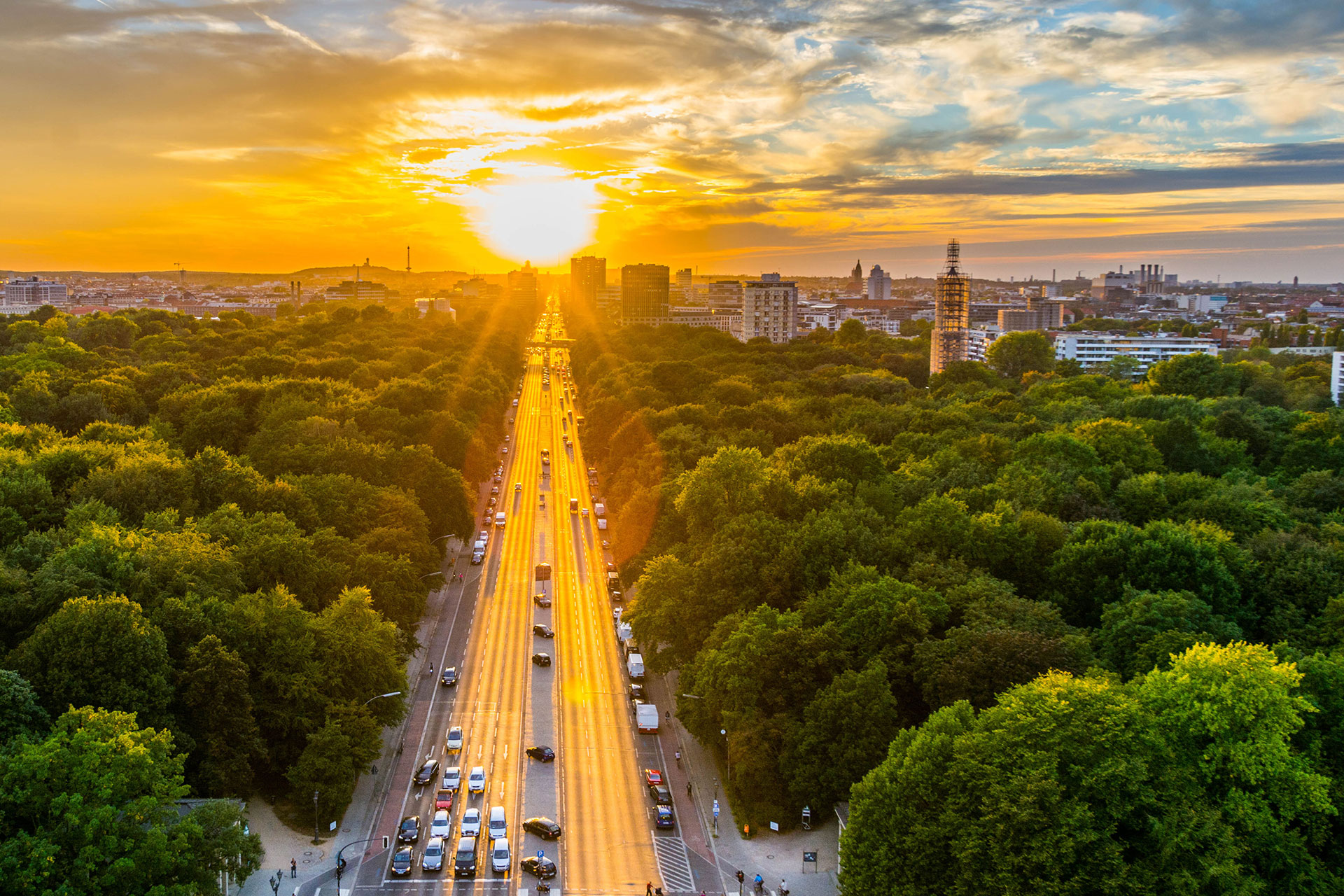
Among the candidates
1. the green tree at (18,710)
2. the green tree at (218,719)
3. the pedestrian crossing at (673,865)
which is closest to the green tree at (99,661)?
the green tree at (218,719)

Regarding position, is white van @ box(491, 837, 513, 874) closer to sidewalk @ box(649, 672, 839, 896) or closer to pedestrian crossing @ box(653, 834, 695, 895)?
pedestrian crossing @ box(653, 834, 695, 895)

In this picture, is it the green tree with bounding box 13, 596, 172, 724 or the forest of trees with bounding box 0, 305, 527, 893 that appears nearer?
the forest of trees with bounding box 0, 305, 527, 893

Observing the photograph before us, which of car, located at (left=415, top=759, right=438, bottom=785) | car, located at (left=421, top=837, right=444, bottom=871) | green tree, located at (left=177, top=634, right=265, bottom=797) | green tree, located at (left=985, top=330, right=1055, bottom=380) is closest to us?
car, located at (left=421, top=837, right=444, bottom=871)

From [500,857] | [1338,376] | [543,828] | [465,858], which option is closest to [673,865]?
[543,828]

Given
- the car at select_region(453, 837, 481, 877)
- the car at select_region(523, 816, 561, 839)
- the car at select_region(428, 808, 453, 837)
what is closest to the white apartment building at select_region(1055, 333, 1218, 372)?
the car at select_region(523, 816, 561, 839)

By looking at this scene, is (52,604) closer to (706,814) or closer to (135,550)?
(135,550)

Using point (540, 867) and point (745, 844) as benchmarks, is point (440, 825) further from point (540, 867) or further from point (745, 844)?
point (745, 844)

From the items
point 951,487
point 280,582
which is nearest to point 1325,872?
point 951,487
